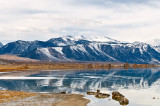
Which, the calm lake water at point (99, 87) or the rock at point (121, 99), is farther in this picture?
the calm lake water at point (99, 87)

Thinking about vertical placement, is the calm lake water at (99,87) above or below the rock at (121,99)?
below

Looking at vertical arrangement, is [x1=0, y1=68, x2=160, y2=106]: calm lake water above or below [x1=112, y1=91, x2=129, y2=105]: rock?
below

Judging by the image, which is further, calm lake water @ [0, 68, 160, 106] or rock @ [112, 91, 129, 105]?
calm lake water @ [0, 68, 160, 106]

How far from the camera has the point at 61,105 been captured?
176ft

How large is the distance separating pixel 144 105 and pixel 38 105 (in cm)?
2602

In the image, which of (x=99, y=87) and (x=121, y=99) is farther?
(x=99, y=87)

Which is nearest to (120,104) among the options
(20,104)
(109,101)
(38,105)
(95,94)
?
(109,101)

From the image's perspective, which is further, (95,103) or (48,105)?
(95,103)

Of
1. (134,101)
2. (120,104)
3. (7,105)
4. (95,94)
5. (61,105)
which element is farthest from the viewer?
(95,94)

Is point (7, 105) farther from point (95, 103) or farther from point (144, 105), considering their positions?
point (144, 105)

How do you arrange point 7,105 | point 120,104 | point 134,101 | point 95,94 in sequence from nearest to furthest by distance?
point 7,105 → point 120,104 → point 134,101 → point 95,94

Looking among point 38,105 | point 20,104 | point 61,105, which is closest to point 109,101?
point 61,105

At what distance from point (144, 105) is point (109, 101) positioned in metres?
9.21

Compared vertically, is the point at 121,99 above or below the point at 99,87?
above
